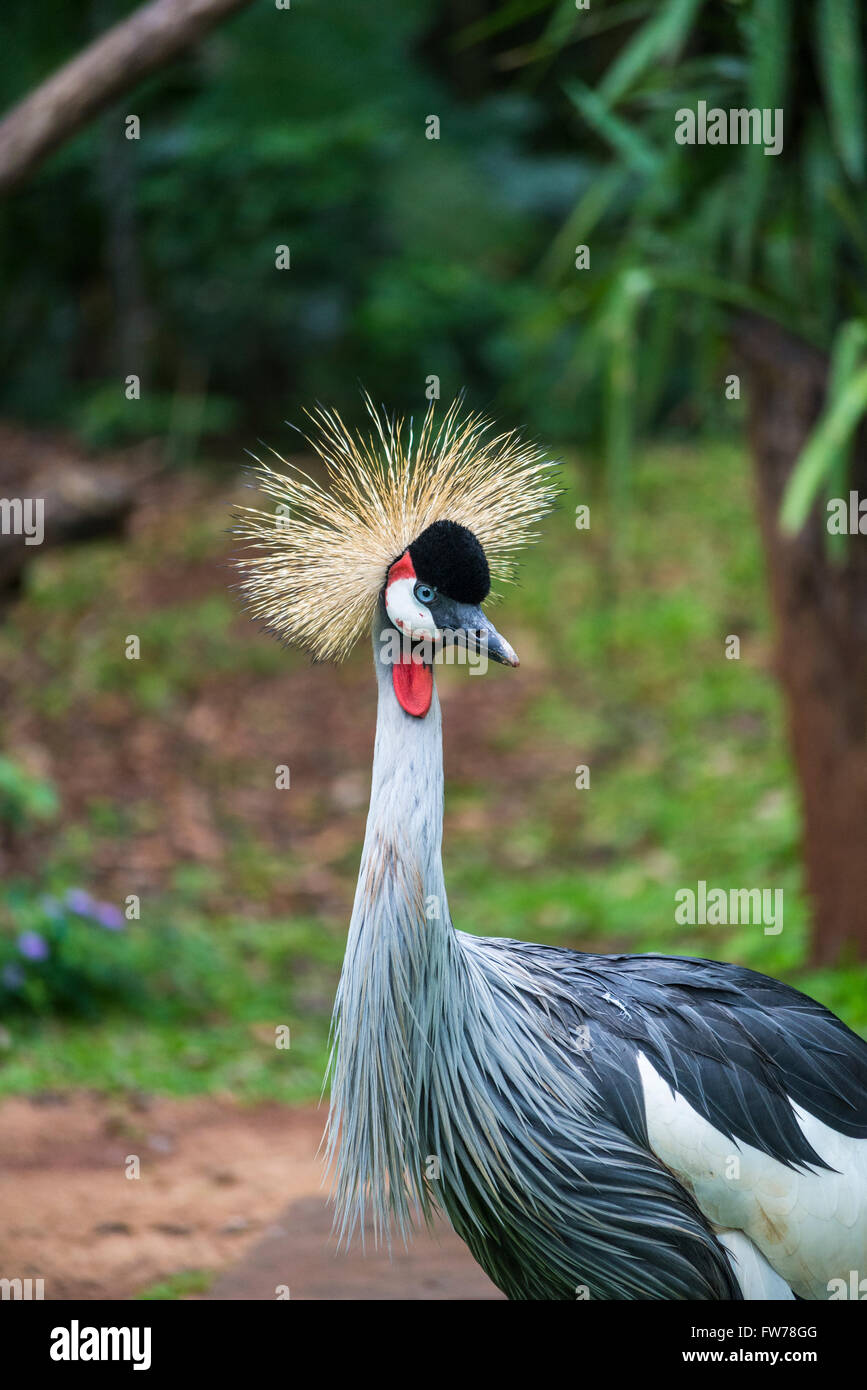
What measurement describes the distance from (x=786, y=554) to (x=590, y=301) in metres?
0.97

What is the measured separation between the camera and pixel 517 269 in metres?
9.41

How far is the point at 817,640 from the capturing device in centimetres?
411

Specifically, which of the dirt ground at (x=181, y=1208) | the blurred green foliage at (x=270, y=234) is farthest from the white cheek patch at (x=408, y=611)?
the blurred green foliage at (x=270, y=234)

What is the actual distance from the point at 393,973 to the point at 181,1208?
1524 millimetres

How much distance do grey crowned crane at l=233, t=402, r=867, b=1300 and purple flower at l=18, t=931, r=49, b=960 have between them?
2.32 metres

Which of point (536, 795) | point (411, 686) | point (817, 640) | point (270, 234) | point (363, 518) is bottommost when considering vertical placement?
point (411, 686)

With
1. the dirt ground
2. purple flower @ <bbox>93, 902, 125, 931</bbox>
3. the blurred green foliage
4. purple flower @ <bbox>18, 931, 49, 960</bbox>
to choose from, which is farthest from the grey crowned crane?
the blurred green foliage

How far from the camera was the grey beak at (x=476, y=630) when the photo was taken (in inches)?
77.0

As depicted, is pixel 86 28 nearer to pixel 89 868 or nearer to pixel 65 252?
pixel 65 252

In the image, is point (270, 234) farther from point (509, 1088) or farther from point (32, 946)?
point (509, 1088)

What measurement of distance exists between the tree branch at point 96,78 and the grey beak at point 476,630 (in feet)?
7.33

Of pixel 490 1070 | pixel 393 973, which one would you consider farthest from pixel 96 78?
pixel 490 1070

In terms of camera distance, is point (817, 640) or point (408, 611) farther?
point (817, 640)

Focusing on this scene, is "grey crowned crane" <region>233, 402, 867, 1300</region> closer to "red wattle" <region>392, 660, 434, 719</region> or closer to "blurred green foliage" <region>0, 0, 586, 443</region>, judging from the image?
"red wattle" <region>392, 660, 434, 719</region>
